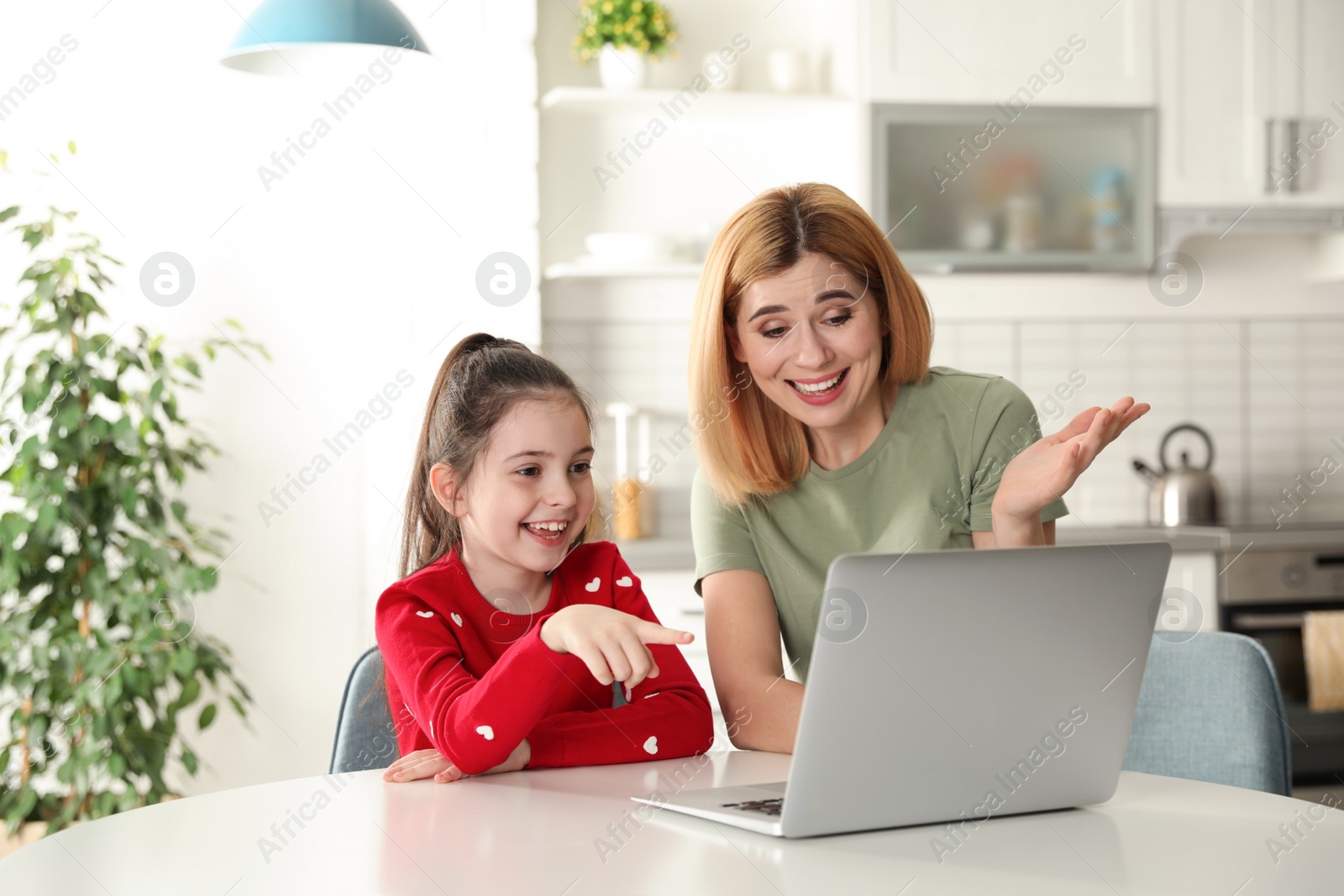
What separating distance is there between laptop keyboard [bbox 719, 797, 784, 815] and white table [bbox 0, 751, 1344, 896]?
0.03m

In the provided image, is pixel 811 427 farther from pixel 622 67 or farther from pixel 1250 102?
pixel 1250 102

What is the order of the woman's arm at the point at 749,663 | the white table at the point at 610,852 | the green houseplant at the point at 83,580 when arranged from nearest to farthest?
the white table at the point at 610,852 < the woman's arm at the point at 749,663 < the green houseplant at the point at 83,580

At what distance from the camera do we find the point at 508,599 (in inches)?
50.6

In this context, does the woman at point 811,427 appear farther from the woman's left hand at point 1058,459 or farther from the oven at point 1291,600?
the oven at point 1291,600

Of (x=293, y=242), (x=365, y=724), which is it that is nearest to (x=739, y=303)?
(x=365, y=724)

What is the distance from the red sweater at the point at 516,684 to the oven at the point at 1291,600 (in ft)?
7.02

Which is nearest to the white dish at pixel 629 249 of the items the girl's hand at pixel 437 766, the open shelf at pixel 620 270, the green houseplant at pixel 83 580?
the open shelf at pixel 620 270

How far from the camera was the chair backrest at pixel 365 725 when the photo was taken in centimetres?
128

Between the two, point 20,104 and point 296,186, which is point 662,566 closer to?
point 296,186

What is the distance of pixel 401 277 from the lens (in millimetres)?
3027

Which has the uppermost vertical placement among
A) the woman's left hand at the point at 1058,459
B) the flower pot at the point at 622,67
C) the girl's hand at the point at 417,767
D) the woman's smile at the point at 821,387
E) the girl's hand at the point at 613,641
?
the flower pot at the point at 622,67

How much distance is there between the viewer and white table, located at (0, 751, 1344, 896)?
2.55 ft

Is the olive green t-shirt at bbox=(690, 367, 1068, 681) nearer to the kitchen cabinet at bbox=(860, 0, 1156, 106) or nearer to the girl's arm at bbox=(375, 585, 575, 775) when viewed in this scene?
the girl's arm at bbox=(375, 585, 575, 775)

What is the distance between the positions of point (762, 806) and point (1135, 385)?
9.51ft
